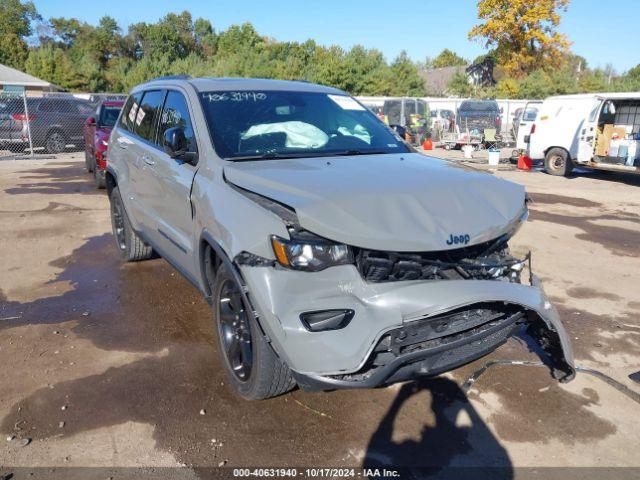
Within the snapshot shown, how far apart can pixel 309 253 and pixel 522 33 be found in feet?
148

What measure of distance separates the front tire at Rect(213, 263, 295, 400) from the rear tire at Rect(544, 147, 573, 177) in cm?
1241

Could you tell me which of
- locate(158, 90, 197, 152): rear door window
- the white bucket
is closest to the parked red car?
locate(158, 90, 197, 152): rear door window

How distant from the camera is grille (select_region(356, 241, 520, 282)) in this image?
264cm

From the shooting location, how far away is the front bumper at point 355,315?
2.49 metres

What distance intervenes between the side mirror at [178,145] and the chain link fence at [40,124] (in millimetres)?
14500

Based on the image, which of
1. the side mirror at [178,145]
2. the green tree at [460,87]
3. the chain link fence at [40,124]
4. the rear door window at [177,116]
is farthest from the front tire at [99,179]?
the green tree at [460,87]

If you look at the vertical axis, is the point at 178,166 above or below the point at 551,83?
below

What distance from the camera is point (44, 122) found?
688 inches

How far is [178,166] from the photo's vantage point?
12.8 feet

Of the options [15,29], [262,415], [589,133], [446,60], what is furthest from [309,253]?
[446,60]

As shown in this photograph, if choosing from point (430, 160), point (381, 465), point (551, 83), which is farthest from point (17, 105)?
point (551, 83)

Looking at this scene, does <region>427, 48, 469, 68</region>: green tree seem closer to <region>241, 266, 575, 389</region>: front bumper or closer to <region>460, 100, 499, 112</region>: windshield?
<region>460, 100, 499, 112</region>: windshield

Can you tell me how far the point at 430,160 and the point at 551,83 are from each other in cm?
3964

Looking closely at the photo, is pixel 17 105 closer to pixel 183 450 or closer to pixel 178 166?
pixel 178 166
